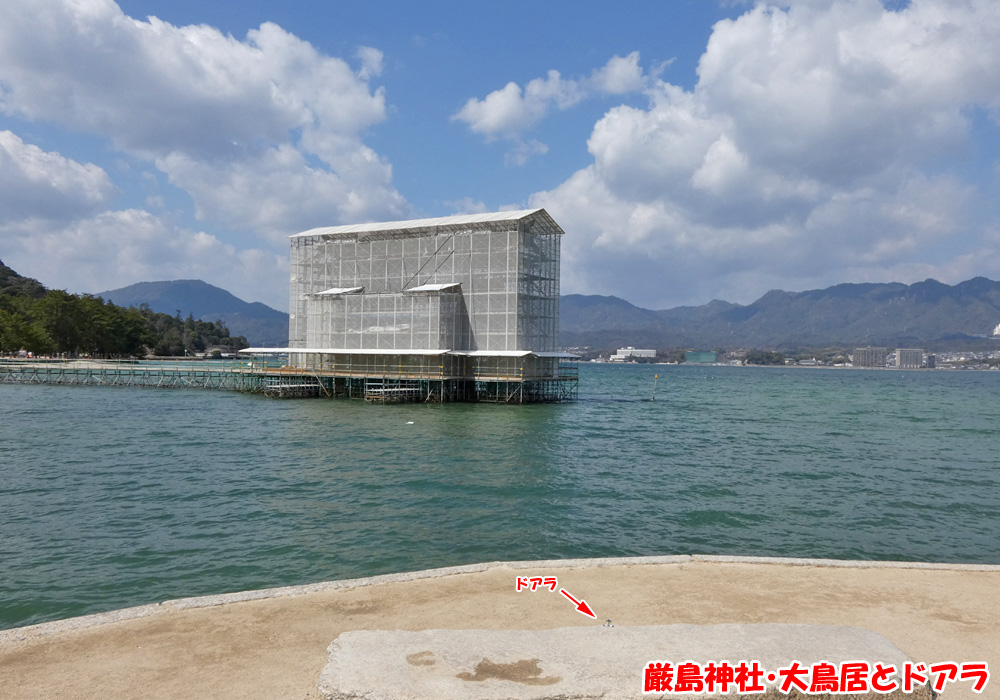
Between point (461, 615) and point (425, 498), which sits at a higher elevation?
point (461, 615)

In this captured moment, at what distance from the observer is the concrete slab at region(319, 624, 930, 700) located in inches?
230

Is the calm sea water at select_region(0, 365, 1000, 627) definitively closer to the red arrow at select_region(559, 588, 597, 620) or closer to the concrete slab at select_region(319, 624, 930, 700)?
Answer: the red arrow at select_region(559, 588, 597, 620)

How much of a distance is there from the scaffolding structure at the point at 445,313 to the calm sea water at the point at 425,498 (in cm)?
1408

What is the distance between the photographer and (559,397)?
204ft

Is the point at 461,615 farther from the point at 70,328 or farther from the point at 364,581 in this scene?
the point at 70,328

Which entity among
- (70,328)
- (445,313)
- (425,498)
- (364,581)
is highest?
(70,328)

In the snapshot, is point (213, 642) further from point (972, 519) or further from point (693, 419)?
point (693, 419)

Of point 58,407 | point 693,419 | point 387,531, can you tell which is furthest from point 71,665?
point 58,407

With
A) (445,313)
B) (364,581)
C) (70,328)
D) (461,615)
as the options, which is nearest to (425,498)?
(364,581)

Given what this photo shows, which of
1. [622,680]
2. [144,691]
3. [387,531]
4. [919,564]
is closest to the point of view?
[622,680]

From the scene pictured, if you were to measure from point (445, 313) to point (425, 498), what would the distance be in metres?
36.4

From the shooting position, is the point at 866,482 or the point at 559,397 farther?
the point at 559,397

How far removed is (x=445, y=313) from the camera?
55.2 metres

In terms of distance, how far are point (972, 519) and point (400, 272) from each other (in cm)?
4982
